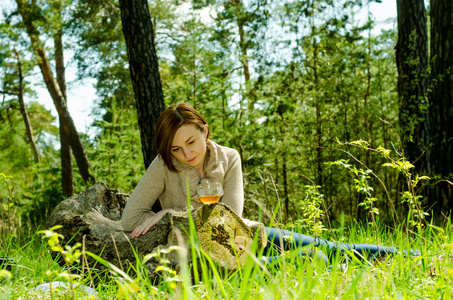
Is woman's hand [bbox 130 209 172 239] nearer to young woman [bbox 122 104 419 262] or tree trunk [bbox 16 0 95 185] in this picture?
young woman [bbox 122 104 419 262]

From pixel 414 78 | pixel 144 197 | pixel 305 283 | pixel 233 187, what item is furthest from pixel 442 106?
pixel 305 283

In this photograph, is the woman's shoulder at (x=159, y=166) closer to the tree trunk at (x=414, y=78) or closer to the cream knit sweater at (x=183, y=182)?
the cream knit sweater at (x=183, y=182)

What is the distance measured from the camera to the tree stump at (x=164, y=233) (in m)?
2.22

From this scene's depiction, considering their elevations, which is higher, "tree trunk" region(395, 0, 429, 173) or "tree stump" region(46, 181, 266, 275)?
"tree trunk" region(395, 0, 429, 173)

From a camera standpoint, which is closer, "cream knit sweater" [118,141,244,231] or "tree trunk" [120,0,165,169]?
"cream knit sweater" [118,141,244,231]

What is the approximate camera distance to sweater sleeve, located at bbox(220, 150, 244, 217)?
279cm

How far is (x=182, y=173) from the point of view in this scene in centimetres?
292

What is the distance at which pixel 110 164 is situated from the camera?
684 cm

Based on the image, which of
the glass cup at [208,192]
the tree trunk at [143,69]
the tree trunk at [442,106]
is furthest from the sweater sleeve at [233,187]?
the tree trunk at [442,106]

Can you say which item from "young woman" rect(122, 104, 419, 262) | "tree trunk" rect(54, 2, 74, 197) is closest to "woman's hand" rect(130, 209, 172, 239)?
"young woman" rect(122, 104, 419, 262)

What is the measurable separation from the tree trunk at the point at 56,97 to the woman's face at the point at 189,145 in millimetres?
6285

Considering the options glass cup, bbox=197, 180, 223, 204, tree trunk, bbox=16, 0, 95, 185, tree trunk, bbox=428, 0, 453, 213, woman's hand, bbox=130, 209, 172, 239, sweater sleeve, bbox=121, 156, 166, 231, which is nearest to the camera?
glass cup, bbox=197, 180, 223, 204

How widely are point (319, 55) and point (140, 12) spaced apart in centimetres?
292

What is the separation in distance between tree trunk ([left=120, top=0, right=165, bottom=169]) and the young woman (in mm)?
1603
